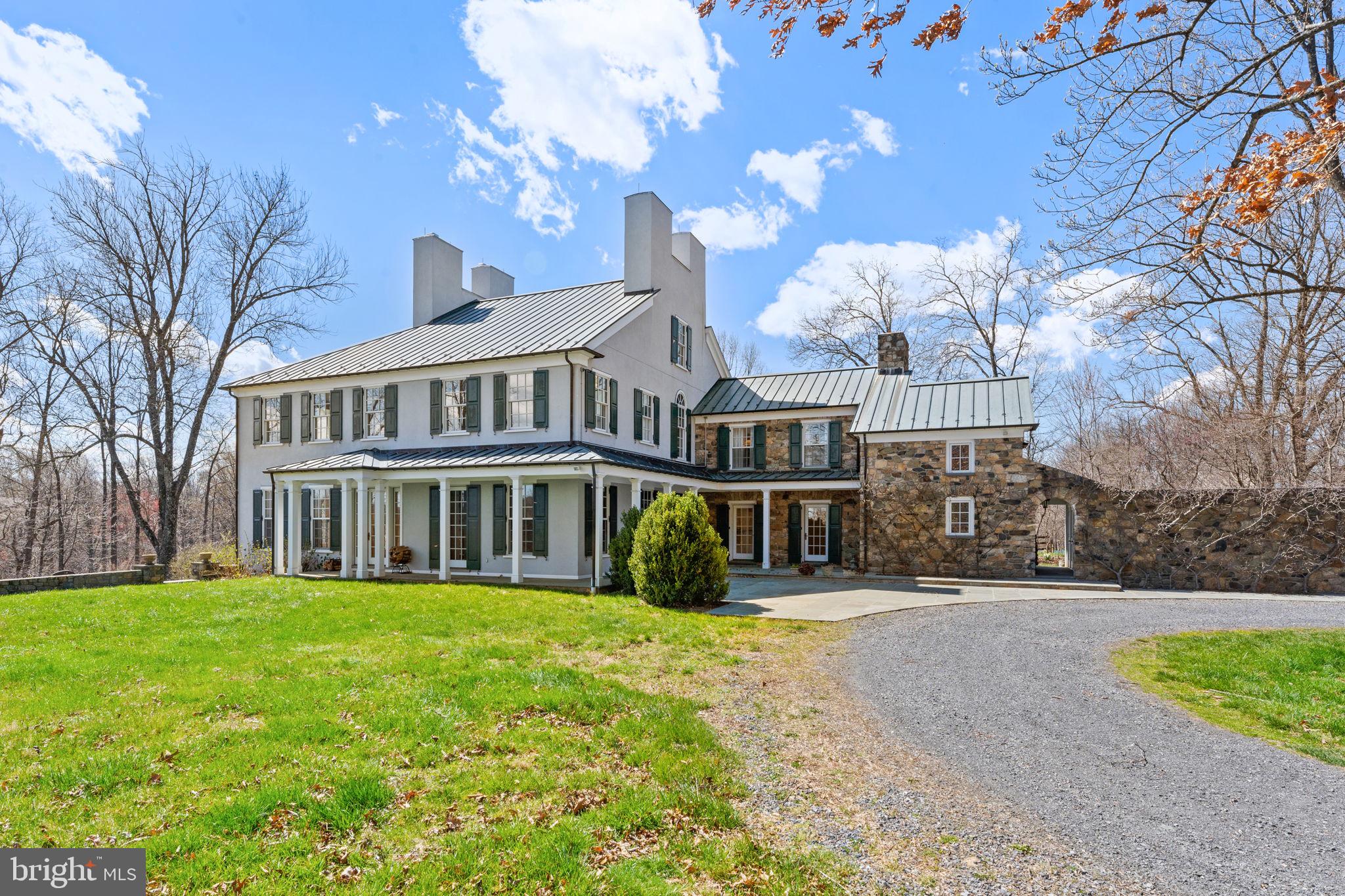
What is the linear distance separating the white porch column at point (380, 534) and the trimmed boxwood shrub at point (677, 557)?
6922 millimetres

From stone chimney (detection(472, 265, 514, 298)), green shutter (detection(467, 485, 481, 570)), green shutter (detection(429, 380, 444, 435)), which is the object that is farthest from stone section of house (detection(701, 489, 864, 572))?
stone chimney (detection(472, 265, 514, 298))

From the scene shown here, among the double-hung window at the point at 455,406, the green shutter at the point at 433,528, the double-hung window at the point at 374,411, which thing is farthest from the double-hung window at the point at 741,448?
the double-hung window at the point at 374,411

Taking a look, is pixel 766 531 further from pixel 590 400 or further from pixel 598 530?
pixel 598 530

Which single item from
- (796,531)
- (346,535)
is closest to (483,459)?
(346,535)

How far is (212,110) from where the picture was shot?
11.1m

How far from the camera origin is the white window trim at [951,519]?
1827cm

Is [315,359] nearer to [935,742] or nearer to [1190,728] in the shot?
[935,742]

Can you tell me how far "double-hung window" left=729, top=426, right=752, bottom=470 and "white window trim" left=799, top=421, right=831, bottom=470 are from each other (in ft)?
5.47

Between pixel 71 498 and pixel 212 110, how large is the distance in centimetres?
2517

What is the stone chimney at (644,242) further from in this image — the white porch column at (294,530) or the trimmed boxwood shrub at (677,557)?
the white porch column at (294,530)

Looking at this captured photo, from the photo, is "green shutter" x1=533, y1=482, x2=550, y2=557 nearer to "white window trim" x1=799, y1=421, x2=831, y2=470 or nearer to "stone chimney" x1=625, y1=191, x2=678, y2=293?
"stone chimney" x1=625, y1=191, x2=678, y2=293

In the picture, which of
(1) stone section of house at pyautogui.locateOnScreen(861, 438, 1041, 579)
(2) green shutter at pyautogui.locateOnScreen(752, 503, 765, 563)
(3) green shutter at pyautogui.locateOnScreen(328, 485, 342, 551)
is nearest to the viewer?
(1) stone section of house at pyautogui.locateOnScreen(861, 438, 1041, 579)

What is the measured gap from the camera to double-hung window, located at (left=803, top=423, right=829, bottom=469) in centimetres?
2086

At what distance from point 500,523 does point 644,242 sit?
884 centimetres
